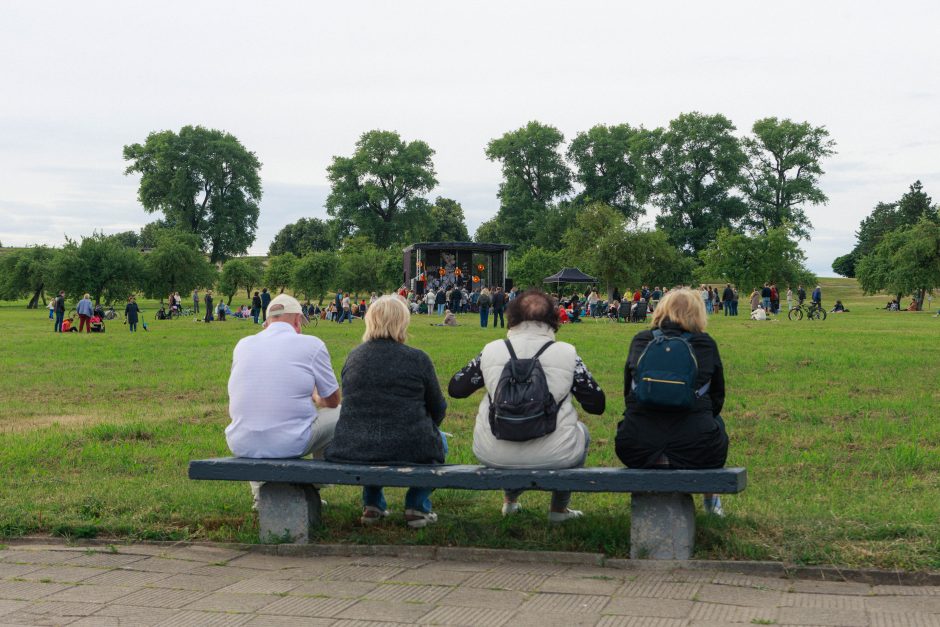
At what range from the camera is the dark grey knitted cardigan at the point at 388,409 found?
582 cm

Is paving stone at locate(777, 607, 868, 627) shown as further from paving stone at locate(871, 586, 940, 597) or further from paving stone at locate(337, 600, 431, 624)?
paving stone at locate(337, 600, 431, 624)

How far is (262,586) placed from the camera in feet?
16.2

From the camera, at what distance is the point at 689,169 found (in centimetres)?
7681

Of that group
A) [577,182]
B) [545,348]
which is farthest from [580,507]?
[577,182]

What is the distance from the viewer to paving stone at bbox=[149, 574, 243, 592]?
494 cm

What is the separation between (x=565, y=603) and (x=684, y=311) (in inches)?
70.8

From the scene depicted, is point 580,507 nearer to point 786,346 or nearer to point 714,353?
point 714,353

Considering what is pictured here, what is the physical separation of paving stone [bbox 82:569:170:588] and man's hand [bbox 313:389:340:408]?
154cm

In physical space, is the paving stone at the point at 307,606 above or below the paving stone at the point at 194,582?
above

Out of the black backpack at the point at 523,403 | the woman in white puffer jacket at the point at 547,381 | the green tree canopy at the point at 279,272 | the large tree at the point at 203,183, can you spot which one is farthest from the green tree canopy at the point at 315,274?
the black backpack at the point at 523,403

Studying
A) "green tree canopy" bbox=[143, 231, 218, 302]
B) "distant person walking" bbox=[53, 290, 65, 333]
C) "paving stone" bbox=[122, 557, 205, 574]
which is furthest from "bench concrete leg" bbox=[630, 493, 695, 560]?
"green tree canopy" bbox=[143, 231, 218, 302]

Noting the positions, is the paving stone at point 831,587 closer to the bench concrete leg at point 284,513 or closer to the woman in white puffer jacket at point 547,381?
the woman in white puffer jacket at point 547,381

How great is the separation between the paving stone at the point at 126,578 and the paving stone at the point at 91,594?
75 mm

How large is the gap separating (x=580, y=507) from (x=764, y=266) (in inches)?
2221
